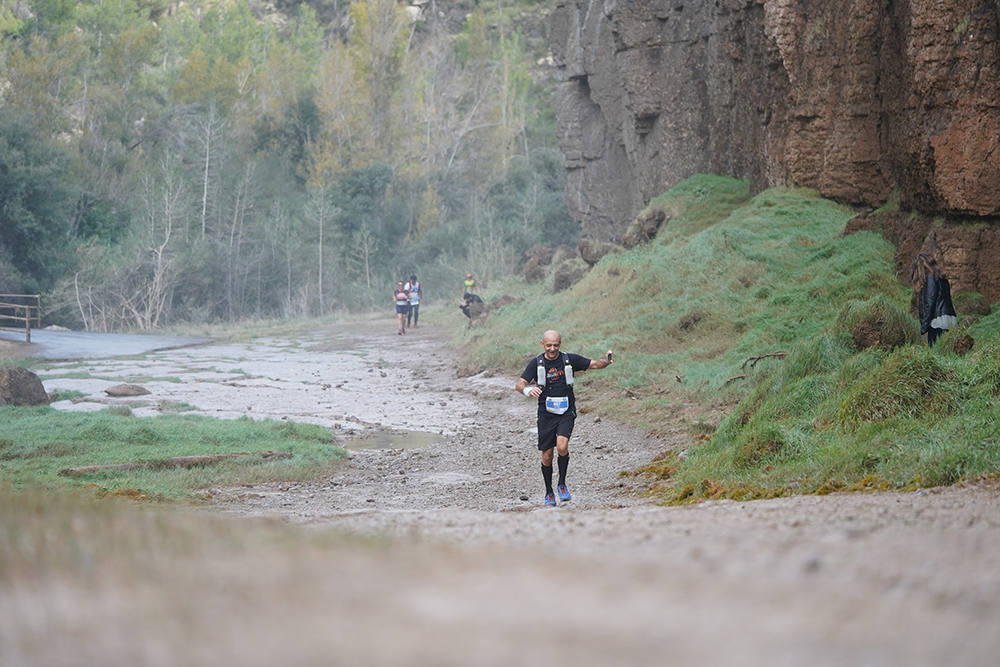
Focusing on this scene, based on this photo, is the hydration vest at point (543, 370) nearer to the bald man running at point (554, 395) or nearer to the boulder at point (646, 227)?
the bald man running at point (554, 395)

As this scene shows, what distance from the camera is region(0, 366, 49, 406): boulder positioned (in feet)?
51.1

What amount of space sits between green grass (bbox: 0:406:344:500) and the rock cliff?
8920 millimetres

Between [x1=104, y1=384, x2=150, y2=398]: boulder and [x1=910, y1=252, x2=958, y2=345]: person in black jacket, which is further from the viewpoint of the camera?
[x1=104, y1=384, x2=150, y2=398]: boulder

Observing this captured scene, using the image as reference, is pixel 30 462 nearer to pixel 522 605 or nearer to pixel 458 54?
pixel 522 605

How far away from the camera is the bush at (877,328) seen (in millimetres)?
11547

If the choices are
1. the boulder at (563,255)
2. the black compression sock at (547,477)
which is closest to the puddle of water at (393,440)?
the black compression sock at (547,477)

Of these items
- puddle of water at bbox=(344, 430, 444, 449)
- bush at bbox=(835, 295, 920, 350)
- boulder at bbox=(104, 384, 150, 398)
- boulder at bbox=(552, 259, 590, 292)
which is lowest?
puddle of water at bbox=(344, 430, 444, 449)

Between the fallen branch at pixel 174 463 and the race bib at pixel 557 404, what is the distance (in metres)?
4.24

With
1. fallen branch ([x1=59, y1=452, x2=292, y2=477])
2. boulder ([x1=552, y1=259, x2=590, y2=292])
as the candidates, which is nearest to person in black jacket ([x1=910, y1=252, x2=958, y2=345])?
fallen branch ([x1=59, y1=452, x2=292, y2=477])

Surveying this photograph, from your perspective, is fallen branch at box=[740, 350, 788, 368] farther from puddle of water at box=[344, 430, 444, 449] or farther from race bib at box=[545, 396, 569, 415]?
race bib at box=[545, 396, 569, 415]

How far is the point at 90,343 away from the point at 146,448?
17.9 metres

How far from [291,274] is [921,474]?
142ft

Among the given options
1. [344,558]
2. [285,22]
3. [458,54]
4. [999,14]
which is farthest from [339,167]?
[344,558]

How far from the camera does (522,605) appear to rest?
282 cm
